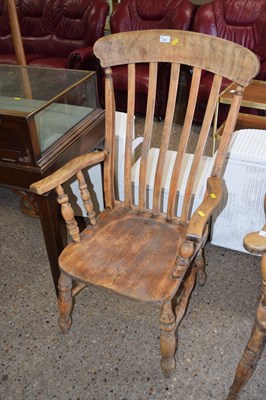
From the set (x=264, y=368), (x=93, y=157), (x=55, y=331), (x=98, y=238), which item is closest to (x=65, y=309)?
(x=55, y=331)

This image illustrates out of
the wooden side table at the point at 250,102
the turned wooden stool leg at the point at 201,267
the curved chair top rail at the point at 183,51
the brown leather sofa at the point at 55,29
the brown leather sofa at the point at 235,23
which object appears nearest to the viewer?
the curved chair top rail at the point at 183,51

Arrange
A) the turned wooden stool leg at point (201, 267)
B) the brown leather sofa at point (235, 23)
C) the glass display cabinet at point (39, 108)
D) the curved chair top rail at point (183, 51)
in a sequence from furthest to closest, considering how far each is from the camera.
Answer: the brown leather sofa at point (235, 23), the turned wooden stool leg at point (201, 267), the glass display cabinet at point (39, 108), the curved chair top rail at point (183, 51)

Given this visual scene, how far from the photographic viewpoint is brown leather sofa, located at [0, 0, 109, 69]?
346cm

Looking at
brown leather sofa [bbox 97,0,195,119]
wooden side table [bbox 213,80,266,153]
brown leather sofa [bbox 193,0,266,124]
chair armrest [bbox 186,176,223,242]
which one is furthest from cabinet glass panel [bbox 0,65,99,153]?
brown leather sofa [bbox 193,0,266,124]

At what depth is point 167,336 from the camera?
1.15 meters

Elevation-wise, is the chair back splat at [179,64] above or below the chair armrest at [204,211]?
above

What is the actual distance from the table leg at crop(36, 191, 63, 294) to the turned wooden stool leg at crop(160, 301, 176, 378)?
1.63 ft

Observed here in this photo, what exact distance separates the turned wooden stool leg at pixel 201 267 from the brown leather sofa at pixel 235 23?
1.79m

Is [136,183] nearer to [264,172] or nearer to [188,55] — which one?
[264,172]

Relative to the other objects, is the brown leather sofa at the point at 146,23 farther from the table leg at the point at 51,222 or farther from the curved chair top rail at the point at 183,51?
the table leg at the point at 51,222

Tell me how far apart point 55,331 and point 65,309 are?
0.17 meters

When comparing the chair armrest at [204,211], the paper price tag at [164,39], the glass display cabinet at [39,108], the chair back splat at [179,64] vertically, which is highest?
the paper price tag at [164,39]

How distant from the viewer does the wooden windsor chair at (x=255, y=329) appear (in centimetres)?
93

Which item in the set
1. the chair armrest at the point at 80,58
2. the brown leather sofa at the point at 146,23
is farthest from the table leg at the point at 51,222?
the chair armrest at the point at 80,58
